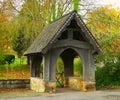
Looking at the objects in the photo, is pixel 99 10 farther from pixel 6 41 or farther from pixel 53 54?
pixel 53 54

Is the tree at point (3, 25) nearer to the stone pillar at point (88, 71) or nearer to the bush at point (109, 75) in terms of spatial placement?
the bush at point (109, 75)

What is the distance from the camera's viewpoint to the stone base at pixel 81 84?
21.5 m

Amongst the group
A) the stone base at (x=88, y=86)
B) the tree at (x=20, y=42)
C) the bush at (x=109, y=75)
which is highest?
the tree at (x=20, y=42)

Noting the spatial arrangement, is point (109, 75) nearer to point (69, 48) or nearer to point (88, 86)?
point (88, 86)

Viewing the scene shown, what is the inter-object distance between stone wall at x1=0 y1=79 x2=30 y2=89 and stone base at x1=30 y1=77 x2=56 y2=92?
1.32 meters

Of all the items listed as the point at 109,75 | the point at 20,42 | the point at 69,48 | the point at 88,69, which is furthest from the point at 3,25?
the point at 20,42

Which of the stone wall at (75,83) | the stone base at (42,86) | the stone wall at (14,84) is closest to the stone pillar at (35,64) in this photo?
the stone wall at (14,84)

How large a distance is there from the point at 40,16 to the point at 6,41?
774cm

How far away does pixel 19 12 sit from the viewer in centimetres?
3866

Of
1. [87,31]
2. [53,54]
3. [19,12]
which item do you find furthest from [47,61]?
[19,12]

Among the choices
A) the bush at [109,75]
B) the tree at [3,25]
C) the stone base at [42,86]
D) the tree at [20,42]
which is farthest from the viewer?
the tree at [20,42]

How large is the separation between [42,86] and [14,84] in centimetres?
394

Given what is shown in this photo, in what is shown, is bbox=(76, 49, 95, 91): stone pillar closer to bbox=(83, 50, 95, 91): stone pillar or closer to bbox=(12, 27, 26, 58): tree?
bbox=(83, 50, 95, 91): stone pillar

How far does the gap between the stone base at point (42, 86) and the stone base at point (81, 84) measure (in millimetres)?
2149
